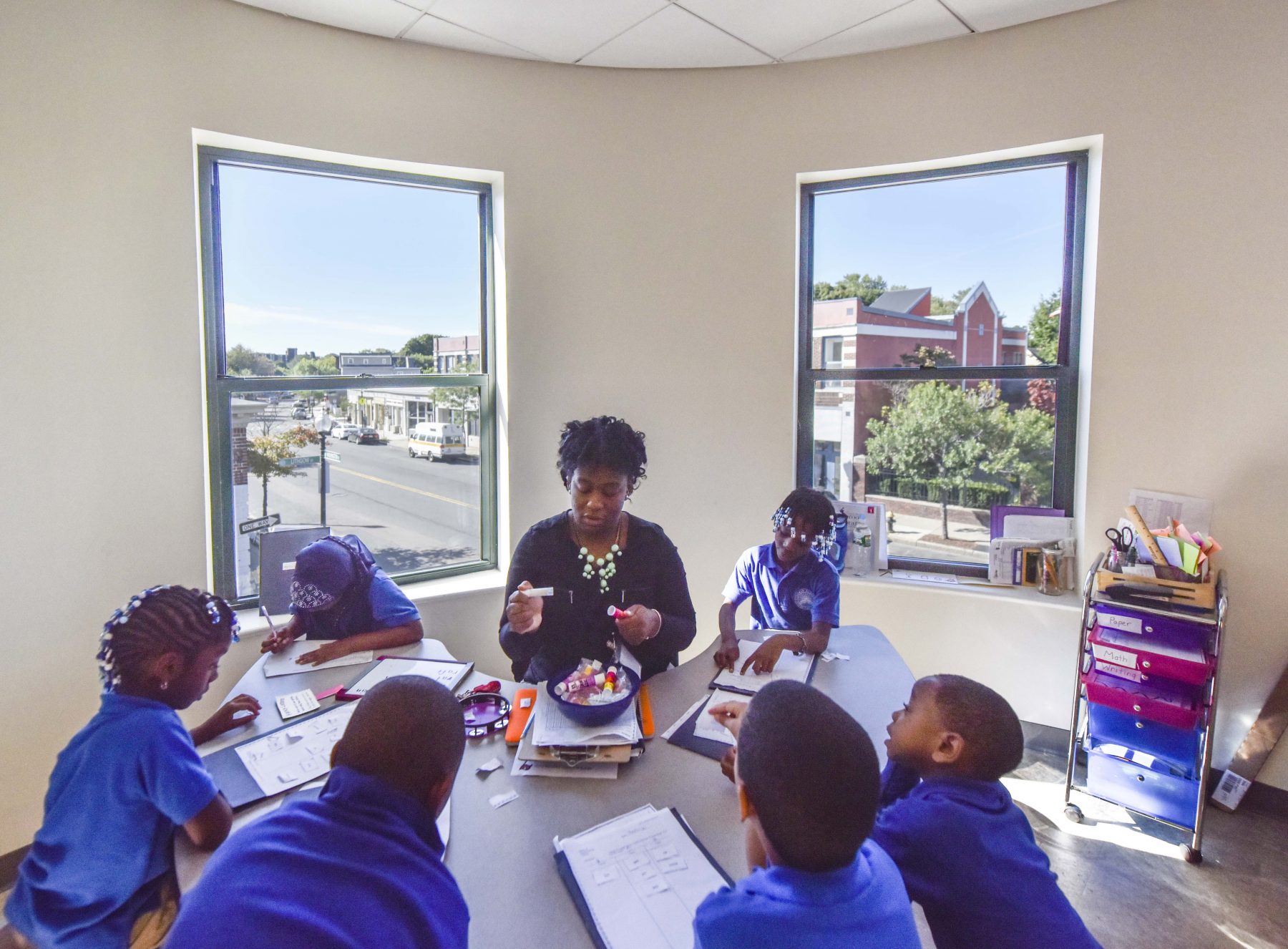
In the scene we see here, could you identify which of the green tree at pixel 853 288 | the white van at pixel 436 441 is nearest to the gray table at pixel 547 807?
the white van at pixel 436 441

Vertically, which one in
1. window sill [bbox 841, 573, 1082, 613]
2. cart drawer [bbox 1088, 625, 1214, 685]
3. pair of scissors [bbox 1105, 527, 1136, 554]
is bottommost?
cart drawer [bbox 1088, 625, 1214, 685]

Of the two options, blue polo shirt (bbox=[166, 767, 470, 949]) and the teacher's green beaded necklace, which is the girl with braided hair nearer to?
blue polo shirt (bbox=[166, 767, 470, 949])

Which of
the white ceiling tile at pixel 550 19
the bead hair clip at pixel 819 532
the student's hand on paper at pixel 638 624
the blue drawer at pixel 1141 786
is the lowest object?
the blue drawer at pixel 1141 786

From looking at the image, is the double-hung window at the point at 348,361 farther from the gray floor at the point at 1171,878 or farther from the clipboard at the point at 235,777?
the gray floor at the point at 1171,878

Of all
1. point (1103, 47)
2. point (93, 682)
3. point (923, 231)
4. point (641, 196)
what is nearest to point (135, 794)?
point (93, 682)

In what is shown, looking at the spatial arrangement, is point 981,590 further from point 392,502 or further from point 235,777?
point 235,777

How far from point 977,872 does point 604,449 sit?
1355 mm

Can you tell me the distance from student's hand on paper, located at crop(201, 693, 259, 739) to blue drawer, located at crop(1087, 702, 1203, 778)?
2771 mm

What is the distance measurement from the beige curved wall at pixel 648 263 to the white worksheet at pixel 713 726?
167cm

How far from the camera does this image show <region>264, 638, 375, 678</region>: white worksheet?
2.03 m

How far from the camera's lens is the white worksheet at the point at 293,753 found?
4.81 feet

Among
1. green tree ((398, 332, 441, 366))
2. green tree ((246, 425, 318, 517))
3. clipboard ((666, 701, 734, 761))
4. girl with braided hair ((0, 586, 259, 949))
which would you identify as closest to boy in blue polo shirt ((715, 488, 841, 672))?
clipboard ((666, 701, 734, 761))

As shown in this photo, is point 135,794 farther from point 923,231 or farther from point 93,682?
point 923,231

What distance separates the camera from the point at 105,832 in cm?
126
